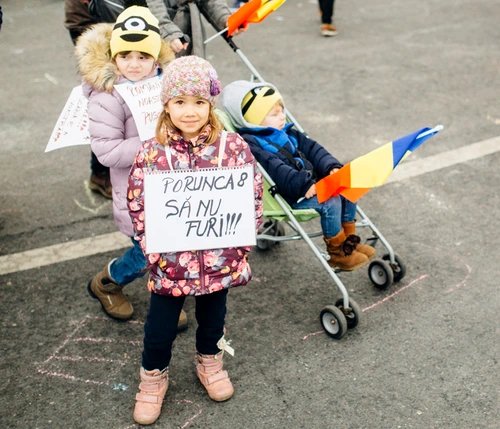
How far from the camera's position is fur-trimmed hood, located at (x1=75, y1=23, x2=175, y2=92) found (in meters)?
3.51

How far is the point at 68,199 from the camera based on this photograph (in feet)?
17.3

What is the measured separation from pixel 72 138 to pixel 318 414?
6.33 ft

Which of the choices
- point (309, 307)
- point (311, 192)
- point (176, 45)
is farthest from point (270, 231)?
point (176, 45)

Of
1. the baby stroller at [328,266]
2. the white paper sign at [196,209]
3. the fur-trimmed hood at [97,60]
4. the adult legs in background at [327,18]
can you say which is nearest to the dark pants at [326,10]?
the adult legs in background at [327,18]

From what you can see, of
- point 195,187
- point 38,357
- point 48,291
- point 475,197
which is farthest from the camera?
point 475,197

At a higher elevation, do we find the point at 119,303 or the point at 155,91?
the point at 155,91

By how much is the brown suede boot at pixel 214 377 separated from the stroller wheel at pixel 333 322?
0.66 m

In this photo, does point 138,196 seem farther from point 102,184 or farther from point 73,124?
point 102,184

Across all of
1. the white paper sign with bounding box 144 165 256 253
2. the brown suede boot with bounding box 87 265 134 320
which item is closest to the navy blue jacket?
the white paper sign with bounding box 144 165 256 253

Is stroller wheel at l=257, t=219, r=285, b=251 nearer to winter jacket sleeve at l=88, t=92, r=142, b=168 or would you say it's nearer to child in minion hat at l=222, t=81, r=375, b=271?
child in minion hat at l=222, t=81, r=375, b=271

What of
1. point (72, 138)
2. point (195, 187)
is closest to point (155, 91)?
point (72, 138)

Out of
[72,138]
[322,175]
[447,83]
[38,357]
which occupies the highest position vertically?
[72,138]

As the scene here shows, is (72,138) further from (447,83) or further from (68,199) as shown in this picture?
(447,83)

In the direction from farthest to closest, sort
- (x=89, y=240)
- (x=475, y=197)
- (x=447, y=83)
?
(x=447, y=83)
(x=475, y=197)
(x=89, y=240)
